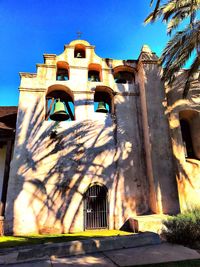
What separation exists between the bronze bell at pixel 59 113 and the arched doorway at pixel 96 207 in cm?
423

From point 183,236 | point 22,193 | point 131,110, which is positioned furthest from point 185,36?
point 22,193

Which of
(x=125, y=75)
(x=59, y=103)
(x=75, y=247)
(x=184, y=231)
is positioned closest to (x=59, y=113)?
(x=59, y=103)

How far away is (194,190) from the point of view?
1108 cm

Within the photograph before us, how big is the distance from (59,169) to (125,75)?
7830 millimetres

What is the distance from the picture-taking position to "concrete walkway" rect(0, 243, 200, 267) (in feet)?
13.9

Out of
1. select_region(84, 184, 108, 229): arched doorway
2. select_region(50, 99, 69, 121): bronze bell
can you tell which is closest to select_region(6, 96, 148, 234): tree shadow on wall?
select_region(84, 184, 108, 229): arched doorway

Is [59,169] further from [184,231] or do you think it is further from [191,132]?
[191,132]

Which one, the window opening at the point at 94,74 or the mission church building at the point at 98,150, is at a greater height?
the window opening at the point at 94,74

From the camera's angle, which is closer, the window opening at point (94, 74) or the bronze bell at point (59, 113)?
the bronze bell at point (59, 113)

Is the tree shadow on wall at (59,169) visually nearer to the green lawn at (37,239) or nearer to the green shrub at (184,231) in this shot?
the green lawn at (37,239)

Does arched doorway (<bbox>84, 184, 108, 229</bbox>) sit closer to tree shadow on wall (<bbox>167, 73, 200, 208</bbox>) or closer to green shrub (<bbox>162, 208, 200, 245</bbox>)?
tree shadow on wall (<bbox>167, 73, 200, 208</bbox>)

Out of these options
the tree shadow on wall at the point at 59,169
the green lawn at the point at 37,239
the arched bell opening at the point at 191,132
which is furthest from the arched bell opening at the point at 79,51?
the green lawn at the point at 37,239

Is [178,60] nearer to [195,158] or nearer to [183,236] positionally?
[195,158]

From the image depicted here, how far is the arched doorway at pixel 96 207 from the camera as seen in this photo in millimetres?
10398
